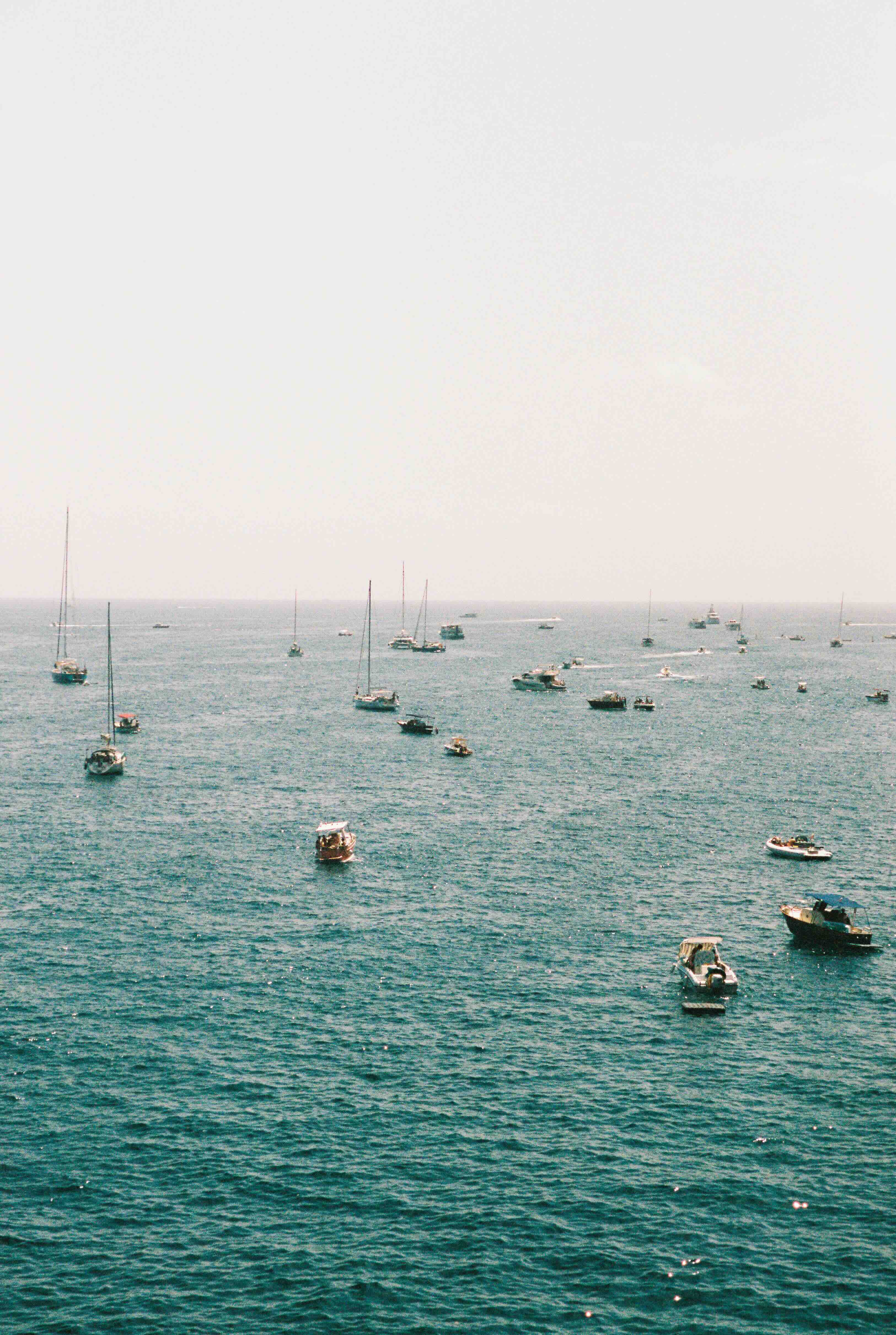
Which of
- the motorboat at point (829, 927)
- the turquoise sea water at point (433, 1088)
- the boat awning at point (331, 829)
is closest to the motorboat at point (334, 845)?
the boat awning at point (331, 829)

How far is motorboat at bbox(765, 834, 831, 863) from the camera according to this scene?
104 m

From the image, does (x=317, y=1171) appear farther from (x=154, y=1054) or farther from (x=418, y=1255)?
(x=154, y=1054)

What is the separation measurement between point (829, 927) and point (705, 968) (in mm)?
14080

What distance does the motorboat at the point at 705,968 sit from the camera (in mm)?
69938

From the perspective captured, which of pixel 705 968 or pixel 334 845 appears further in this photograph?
pixel 334 845

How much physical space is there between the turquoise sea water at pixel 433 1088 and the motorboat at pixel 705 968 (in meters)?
2.15

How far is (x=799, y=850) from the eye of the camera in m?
105

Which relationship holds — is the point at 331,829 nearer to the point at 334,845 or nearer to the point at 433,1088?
the point at 334,845

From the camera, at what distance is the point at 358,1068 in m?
59.8

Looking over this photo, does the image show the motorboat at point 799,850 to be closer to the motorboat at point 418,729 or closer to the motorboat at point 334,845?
the motorboat at point 334,845

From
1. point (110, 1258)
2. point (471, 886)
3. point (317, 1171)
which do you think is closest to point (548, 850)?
point (471, 886)

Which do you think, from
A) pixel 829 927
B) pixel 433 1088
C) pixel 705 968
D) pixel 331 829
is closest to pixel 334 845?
pixel 331 829

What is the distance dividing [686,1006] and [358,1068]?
22.4 metres

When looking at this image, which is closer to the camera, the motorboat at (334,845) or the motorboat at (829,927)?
the motorboat at (829,927)
